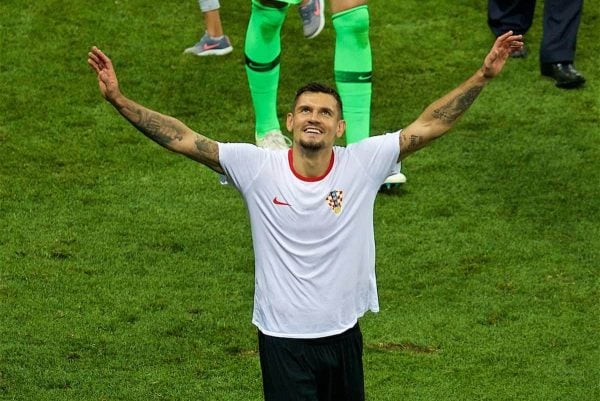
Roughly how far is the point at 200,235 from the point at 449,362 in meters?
1.96

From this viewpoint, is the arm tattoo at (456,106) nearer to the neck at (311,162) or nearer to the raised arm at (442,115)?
the raised arm at (442,115)

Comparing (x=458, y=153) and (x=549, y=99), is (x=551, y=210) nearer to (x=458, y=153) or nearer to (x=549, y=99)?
(x=458, y=153)

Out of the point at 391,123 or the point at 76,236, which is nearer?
the point at 76,236

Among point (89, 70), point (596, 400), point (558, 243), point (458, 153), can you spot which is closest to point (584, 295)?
point (558, 243)

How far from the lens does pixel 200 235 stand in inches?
339

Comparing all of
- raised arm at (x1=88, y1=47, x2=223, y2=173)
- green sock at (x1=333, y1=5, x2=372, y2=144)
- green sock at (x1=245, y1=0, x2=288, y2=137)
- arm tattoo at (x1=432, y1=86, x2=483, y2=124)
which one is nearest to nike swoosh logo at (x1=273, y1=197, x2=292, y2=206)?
raised arm at (x1=88, y1=47, x2=223, y2=173)

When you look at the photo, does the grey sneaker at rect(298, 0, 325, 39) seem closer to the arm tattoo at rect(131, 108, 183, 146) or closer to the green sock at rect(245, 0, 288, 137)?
the green sock at rect(245, 0, 288, 137)

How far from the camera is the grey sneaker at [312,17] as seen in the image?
406 inches

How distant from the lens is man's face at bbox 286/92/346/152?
5.52m

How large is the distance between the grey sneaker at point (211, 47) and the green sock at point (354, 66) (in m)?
2.74

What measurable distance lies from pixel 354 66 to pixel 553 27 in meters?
2.29

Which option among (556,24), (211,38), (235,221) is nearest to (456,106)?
(235,221)

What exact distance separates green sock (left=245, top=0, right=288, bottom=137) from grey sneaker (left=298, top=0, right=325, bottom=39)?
1768 millimetres

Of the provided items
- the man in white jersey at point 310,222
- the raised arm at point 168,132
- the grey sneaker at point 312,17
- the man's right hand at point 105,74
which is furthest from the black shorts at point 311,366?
the grey sneaker at point 312,17
